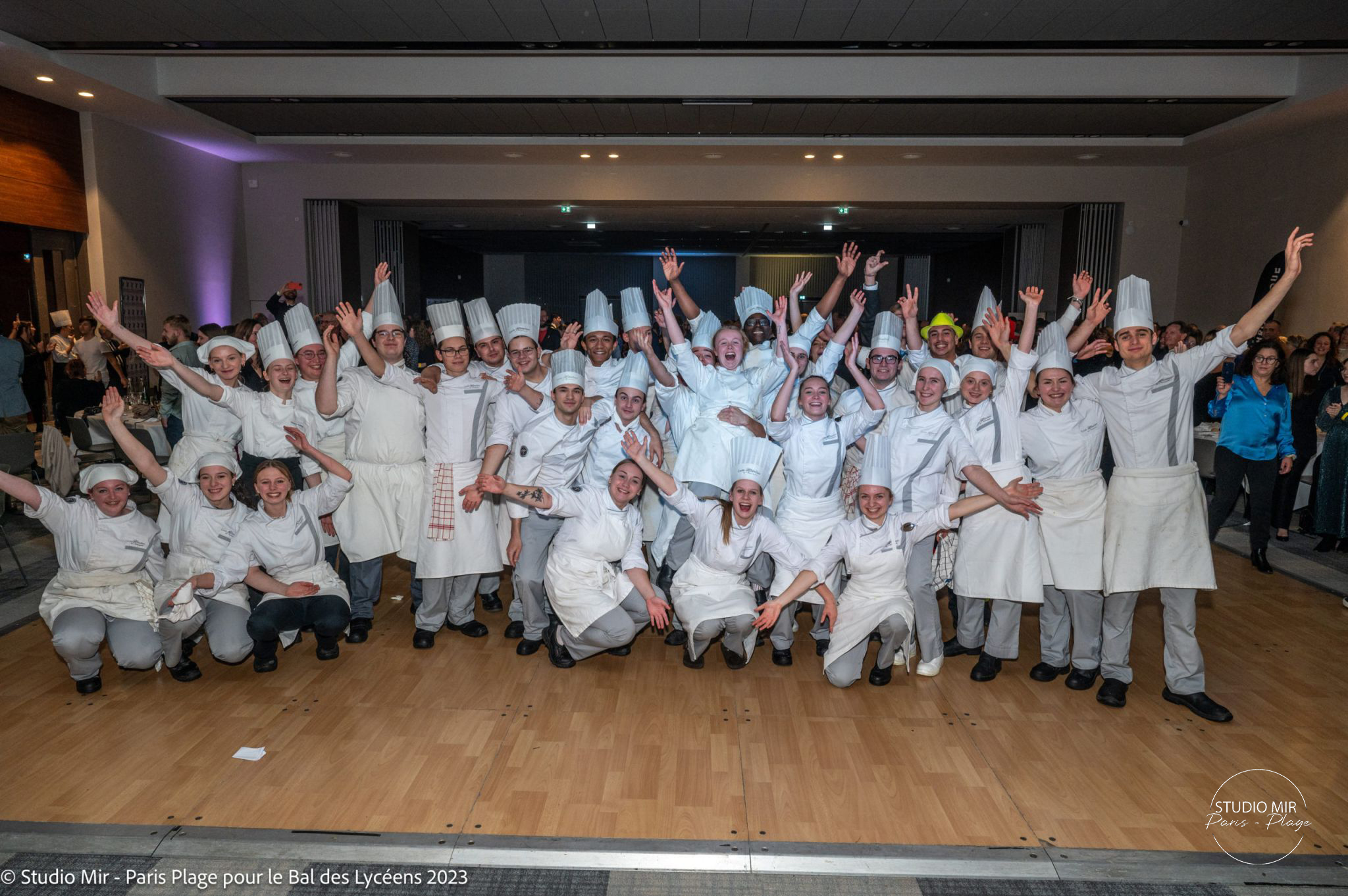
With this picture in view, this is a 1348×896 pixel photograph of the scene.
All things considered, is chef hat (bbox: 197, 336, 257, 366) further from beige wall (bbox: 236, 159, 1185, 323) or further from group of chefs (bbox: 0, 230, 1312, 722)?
beige wall (bbox: 236, 159, 1185, 323)

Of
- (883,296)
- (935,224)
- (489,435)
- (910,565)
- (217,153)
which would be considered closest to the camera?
(910,565)

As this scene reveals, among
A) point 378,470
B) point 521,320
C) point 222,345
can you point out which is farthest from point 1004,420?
point 222,345

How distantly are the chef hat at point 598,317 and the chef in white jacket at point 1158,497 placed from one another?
8.46ft

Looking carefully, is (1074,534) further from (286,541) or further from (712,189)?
(712,189)

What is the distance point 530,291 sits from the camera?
80.5ft

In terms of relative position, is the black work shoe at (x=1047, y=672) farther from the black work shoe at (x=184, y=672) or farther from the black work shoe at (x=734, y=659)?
the black work shoe at (x=184, y=672)

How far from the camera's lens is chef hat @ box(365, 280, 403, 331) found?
4797mm

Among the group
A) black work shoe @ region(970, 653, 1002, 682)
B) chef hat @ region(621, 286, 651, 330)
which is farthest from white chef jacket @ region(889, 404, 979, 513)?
chef hat @ region(621, 286, 651, 330)

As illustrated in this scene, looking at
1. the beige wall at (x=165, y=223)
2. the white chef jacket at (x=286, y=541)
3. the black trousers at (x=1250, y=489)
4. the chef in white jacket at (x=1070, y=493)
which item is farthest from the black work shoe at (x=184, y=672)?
the beige wall at (x=165, y=223)

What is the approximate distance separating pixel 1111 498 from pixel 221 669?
4.21 metres

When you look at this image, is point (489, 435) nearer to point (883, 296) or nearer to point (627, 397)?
point (627, 397)

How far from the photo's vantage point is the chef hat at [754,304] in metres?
5.52

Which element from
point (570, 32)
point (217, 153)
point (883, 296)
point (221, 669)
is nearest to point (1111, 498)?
point (221, 669)

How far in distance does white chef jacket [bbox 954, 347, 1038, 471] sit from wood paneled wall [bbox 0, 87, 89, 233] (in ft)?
29.3
